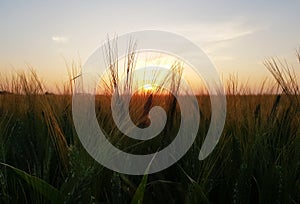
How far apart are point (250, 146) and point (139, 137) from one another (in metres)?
0.49

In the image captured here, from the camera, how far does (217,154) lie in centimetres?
150

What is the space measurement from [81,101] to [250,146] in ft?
2.48

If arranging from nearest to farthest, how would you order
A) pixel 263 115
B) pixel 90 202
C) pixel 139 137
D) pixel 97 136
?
pixel 90 202 < pixel 97 136 < pixel 139 137 < pixel 263 115

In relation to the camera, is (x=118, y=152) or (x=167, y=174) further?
(x=167, y=174)

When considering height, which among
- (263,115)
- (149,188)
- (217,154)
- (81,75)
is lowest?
(149,188)

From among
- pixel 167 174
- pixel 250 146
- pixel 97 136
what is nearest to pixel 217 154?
pixel 250 146

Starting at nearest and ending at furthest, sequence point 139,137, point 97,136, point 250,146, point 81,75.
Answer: point 97,136 → point 250,146 → point 139,137 → point 81,75

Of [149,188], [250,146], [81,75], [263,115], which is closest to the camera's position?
[250,146]

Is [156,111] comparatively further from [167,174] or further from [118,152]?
[118,152]

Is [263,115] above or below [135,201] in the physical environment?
above

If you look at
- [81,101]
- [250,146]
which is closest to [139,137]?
[81,101]

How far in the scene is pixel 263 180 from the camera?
137cm

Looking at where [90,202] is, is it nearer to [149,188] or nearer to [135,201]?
[135,201]

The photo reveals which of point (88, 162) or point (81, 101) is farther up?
point (81, 101)
